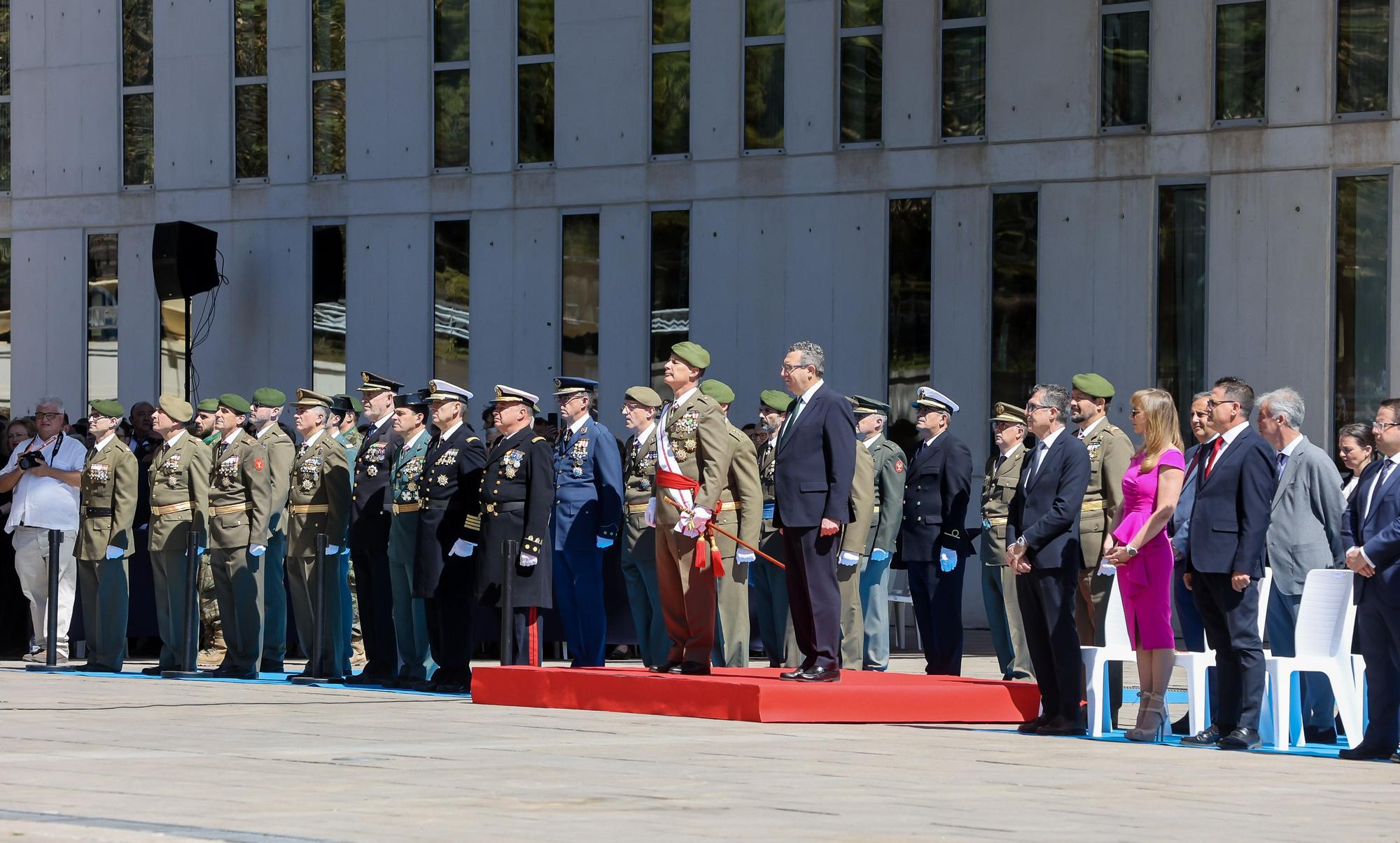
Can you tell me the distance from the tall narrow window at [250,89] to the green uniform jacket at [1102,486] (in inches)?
546

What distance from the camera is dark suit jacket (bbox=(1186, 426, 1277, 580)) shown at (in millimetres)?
9992

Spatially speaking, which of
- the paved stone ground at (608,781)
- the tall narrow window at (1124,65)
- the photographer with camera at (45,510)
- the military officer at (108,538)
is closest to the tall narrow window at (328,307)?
the photographer with camera at (45,510)

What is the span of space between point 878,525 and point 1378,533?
4848 millimetres

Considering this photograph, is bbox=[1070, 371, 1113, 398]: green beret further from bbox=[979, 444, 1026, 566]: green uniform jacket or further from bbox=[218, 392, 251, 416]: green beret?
bbox=[218, 392, 251, 416]: green beret

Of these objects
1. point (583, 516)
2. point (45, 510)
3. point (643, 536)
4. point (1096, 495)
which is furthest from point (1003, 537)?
point (45, 510)

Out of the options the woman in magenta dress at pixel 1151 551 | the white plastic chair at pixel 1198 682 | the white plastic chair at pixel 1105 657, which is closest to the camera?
the woman in magenta dress at pixel 1151 551

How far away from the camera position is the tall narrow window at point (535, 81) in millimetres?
22344

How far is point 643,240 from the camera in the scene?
21.8 m

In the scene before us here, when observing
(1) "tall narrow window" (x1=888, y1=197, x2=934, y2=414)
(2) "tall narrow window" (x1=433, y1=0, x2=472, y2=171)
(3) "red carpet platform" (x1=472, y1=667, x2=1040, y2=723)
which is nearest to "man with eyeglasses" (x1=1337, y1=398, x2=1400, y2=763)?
(3) "red carpet platform" (x1=472, y1=667, x2=1040, y2=723)

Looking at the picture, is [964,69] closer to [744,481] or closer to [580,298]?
[580,298]

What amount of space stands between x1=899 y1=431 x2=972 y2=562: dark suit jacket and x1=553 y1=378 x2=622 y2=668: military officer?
6.43 ft

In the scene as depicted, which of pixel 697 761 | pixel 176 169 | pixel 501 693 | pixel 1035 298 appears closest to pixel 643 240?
pixel 1035 298

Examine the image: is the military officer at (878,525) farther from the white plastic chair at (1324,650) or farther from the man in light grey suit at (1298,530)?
the white plastic chair at (1324,650)

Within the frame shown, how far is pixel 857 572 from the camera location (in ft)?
44.9
